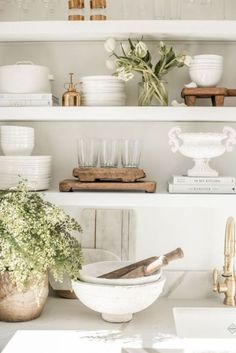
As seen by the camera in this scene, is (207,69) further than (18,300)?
Yes

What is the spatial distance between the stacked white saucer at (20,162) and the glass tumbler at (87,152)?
14 centimetres

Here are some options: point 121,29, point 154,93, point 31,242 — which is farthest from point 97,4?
point 31,242

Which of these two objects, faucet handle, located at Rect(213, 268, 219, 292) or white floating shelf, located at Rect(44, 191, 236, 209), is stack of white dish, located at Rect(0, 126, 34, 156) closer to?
white floating shelf, located at Rect(44, 191, 236, 209)

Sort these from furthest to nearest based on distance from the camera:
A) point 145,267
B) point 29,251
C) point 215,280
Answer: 1. point 215,280
2. point 145,267
3. point 29,251

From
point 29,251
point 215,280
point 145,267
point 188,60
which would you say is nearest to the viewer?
point 29,251

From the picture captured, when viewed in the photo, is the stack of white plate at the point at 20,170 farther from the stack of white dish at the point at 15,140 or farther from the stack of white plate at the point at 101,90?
the stack of white plate at the point at 101,90

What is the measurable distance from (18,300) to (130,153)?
0.69 meters

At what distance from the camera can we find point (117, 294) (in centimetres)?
204

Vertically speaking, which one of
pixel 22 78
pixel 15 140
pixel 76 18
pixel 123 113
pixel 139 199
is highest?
pixel 76 18

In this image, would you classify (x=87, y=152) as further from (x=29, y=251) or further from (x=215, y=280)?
(x=215, y=280)

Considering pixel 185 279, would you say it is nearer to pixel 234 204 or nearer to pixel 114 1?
Answer: pixel 234 204

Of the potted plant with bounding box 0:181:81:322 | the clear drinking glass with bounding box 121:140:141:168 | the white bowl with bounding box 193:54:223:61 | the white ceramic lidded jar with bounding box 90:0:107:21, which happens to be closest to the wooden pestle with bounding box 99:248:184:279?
the potted plant with bounding box 0:181:81:322

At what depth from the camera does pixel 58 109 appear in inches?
88.6

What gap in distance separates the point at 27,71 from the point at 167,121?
0.62m
